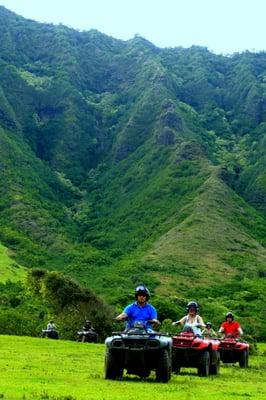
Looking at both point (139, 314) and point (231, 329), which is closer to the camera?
point (139, 314)

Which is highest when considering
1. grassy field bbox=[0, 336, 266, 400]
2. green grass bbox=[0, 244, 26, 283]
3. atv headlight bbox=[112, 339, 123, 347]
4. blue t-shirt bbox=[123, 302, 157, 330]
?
green grass bbox=[0, 244, 26, 283]

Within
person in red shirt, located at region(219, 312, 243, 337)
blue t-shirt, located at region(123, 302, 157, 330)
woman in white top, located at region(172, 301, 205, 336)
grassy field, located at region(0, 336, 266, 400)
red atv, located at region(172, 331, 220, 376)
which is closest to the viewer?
grassy field, located at region(0, 336, 266, 400)

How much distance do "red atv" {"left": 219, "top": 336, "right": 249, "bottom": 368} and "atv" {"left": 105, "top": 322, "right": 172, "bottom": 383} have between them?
1144 centimetres

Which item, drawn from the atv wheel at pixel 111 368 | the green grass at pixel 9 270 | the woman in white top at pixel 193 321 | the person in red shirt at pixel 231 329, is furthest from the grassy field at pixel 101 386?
the green grass at pixel 9 270

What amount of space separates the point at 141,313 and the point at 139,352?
1578mm

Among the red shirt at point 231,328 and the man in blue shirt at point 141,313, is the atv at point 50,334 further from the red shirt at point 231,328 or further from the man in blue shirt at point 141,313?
the man in blue shirt at point 141,313

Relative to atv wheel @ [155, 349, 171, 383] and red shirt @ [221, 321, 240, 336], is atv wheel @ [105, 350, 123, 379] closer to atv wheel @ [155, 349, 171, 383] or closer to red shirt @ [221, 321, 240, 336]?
atv wheel @ [155, 349, 171, 383]

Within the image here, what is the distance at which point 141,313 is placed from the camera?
18875 millimetres

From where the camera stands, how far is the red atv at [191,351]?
21094 mm

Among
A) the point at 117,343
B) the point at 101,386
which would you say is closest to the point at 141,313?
the point at 117,343

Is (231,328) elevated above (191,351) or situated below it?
above

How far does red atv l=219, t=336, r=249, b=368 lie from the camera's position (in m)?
29.3

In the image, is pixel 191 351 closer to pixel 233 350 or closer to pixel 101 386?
pixel 101 386

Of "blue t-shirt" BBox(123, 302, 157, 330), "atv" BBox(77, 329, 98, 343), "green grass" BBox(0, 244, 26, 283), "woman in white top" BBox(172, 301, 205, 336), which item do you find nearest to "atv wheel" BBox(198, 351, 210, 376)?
"woman in white top" BBox(172, 301, 205, 336)
